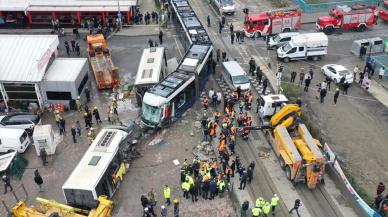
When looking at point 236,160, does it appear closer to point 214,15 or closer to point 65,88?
point 65,88

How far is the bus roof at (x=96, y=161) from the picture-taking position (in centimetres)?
2164

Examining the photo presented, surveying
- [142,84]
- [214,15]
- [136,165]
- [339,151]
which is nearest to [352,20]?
[214,15]

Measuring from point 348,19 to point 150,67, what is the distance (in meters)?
21.9

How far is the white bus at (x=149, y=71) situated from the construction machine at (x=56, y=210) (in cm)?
1075

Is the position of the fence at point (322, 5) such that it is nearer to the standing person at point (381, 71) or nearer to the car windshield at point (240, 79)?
the standing person at point (381, 71)

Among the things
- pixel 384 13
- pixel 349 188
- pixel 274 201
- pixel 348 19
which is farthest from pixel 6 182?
pixel 384 13

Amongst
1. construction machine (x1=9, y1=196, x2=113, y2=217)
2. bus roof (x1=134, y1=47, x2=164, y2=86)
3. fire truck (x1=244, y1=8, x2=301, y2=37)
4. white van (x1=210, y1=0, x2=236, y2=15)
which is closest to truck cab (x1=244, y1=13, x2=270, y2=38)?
fire truck (x1=244, y1=8, x2=301, y2=37)

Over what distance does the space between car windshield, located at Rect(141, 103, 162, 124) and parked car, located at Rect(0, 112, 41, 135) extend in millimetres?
7263

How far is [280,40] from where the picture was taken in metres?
39.8

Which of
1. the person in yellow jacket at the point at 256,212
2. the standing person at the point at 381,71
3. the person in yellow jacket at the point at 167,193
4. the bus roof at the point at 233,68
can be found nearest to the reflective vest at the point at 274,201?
the person in yellow jacket at the point at 256,212

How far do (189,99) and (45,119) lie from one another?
33.8ft

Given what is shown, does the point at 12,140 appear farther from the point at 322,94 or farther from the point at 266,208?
the point at 322,94

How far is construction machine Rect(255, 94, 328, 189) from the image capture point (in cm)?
2384

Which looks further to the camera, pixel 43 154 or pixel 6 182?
pixel 43 154
